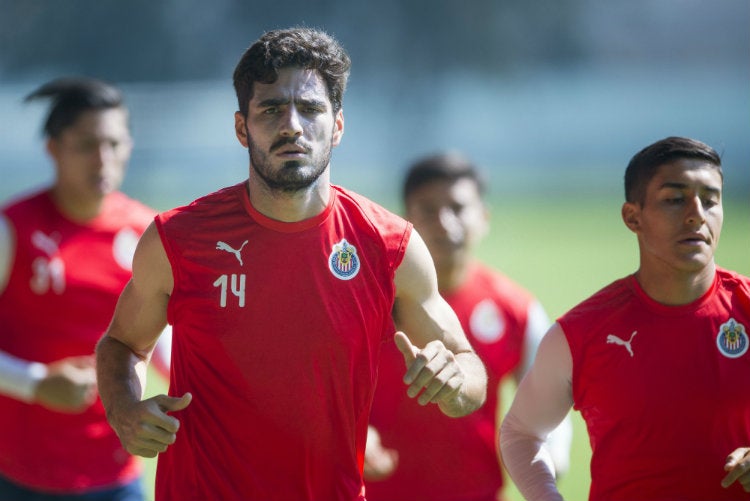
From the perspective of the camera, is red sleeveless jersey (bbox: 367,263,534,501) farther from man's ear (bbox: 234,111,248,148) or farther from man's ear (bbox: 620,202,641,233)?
man's ear (bbox: 234,111,248,148)

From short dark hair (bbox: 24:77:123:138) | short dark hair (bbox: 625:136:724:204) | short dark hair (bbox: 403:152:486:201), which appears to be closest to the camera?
short dark hair (bbox: 625:136:724:204)

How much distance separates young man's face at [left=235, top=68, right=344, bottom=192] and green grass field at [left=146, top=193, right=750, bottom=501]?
35.1 ft

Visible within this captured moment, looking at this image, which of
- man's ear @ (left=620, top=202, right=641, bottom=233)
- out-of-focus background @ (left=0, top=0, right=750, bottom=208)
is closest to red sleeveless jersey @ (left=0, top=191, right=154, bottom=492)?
man's ear @ (left=620, top=202, right=641, bottom=233)

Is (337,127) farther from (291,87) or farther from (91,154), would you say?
(91,154)

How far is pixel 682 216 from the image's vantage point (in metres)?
3.80

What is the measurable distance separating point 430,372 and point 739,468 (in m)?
1.08

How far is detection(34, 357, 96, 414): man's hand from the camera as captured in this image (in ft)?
15.7

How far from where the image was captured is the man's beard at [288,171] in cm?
348

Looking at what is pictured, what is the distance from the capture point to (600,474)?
3.78 meters

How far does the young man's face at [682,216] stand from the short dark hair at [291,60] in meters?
1.21

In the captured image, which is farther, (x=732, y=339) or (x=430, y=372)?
(x=732, y=339)

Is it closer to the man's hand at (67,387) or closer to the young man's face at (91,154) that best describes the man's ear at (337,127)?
the man's hand at (67,387)

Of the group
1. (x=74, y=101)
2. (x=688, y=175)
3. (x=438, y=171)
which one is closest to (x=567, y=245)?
(x=438, y=171)

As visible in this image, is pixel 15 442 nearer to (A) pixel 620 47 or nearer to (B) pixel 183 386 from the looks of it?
(B) pixel 183 386
